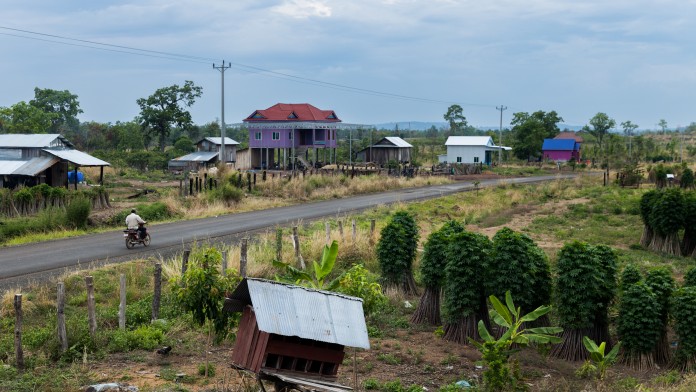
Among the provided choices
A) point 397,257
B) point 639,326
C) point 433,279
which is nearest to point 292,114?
point 397,257

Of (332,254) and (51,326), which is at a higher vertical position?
(332,254)

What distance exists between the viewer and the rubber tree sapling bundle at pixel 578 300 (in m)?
13.3

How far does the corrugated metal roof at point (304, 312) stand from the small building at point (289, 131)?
169ft

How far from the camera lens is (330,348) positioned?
29.2 feet

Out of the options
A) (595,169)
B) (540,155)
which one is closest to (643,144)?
(540,155)

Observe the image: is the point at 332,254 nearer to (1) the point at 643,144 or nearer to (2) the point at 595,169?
(2) the point at 595,169

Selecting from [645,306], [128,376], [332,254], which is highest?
[332,254]

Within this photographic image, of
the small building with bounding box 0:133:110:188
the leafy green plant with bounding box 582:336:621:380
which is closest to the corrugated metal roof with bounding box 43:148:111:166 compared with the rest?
the small building with bounding box 0:133:110:188

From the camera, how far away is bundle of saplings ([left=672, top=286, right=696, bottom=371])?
12062 mm

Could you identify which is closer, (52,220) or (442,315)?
(442,315)

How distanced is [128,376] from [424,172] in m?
50.0

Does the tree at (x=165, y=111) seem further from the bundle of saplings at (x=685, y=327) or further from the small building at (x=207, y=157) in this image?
the bundle of saplings at (x=685, y=327)

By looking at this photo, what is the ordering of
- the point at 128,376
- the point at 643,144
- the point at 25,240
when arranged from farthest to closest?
1. the point at 643,144
2. the point at 25,240
3. the point at 128,376

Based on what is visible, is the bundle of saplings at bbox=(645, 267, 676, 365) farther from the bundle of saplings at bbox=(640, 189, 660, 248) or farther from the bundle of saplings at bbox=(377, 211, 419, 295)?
the bundle of saplings at bbox=(640, 189, 660, 248)
